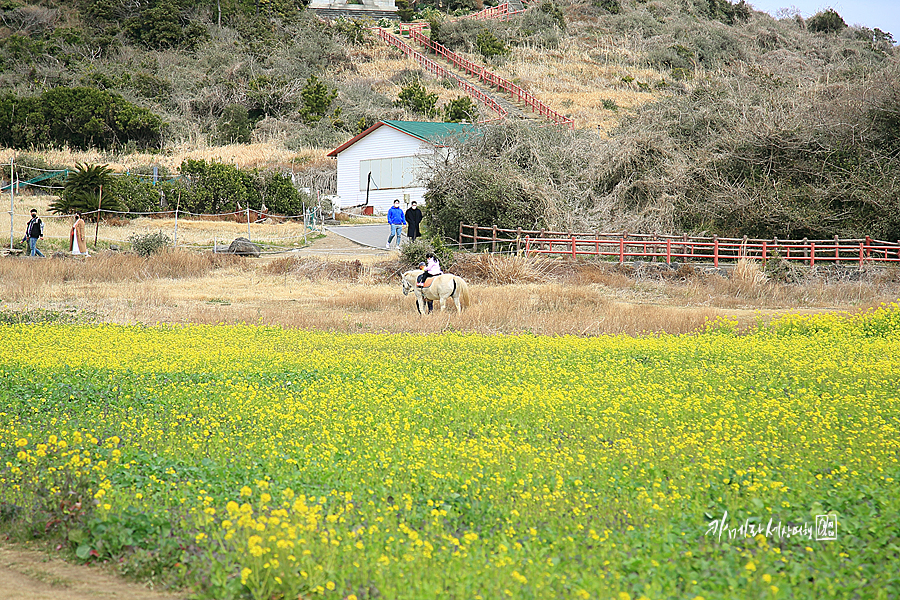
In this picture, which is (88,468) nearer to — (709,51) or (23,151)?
(23,151)

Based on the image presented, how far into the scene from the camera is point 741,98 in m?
32.5

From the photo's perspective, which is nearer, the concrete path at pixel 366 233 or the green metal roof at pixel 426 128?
the concrete path at pixel 366 233

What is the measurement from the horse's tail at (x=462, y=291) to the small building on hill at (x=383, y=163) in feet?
73.0

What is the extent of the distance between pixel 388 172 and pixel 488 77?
84.9ft

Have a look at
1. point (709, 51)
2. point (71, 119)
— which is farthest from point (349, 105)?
point (709, 51)

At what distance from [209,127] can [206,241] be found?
2861cm

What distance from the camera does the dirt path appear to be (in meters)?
5.32

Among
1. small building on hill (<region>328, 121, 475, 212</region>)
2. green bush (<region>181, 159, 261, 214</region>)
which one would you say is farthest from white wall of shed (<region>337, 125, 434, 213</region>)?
green bush (<region>181, 159, 261, 214</region>)

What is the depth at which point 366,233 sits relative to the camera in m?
35.0

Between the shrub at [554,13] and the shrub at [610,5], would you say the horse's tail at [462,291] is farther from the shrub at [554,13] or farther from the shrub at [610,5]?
the shrub at [610,5]

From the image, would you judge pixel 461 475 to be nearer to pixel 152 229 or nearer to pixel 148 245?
pixel 148 245

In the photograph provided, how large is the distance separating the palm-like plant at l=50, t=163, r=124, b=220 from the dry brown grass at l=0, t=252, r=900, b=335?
333 inches

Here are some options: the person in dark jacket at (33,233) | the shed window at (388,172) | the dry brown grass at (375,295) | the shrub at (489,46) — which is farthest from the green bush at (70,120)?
the shrub at (489,46)

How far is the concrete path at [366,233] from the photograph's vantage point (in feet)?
104
